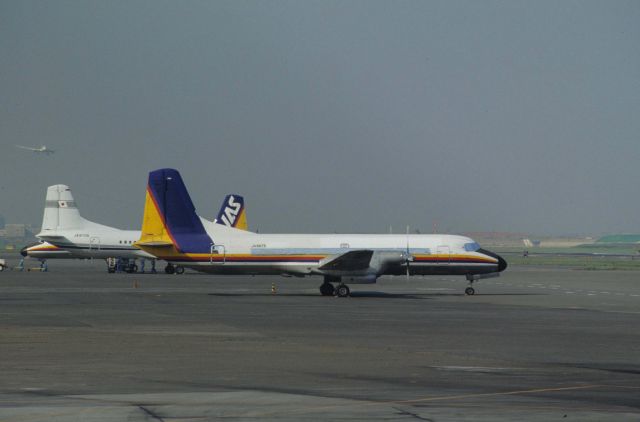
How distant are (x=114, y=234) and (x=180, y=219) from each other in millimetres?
34904

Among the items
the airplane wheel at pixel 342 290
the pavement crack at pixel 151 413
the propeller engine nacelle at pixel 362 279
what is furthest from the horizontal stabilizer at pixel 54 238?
the pavement crack at pixel 151 413

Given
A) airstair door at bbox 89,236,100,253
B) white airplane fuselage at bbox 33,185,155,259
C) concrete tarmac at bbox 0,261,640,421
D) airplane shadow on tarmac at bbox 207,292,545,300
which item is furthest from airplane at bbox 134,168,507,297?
airstair door at bbox 89,236,100,253

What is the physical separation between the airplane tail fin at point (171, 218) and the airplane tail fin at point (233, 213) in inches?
1477

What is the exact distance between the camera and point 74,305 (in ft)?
144

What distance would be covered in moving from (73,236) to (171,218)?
35.1 metres

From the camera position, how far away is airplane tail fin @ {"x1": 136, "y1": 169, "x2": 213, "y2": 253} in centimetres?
5281

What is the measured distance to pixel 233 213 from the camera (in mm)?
94750

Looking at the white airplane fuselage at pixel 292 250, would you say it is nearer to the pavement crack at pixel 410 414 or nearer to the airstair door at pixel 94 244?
the airstair door at pixel 94 244

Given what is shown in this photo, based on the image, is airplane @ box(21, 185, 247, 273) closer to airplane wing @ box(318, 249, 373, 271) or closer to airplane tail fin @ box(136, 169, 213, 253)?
airplane tail fin @ box(136, 169, 213, 253)

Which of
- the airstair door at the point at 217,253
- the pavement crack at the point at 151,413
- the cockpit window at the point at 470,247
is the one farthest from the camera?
the cockpit window at the point at 470,247

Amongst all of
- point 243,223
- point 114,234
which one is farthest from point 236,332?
point 243,223

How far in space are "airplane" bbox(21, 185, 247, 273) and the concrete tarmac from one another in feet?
127

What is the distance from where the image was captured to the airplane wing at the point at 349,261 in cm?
5156

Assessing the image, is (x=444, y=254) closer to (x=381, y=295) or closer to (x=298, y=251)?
(x=381, y=295)
